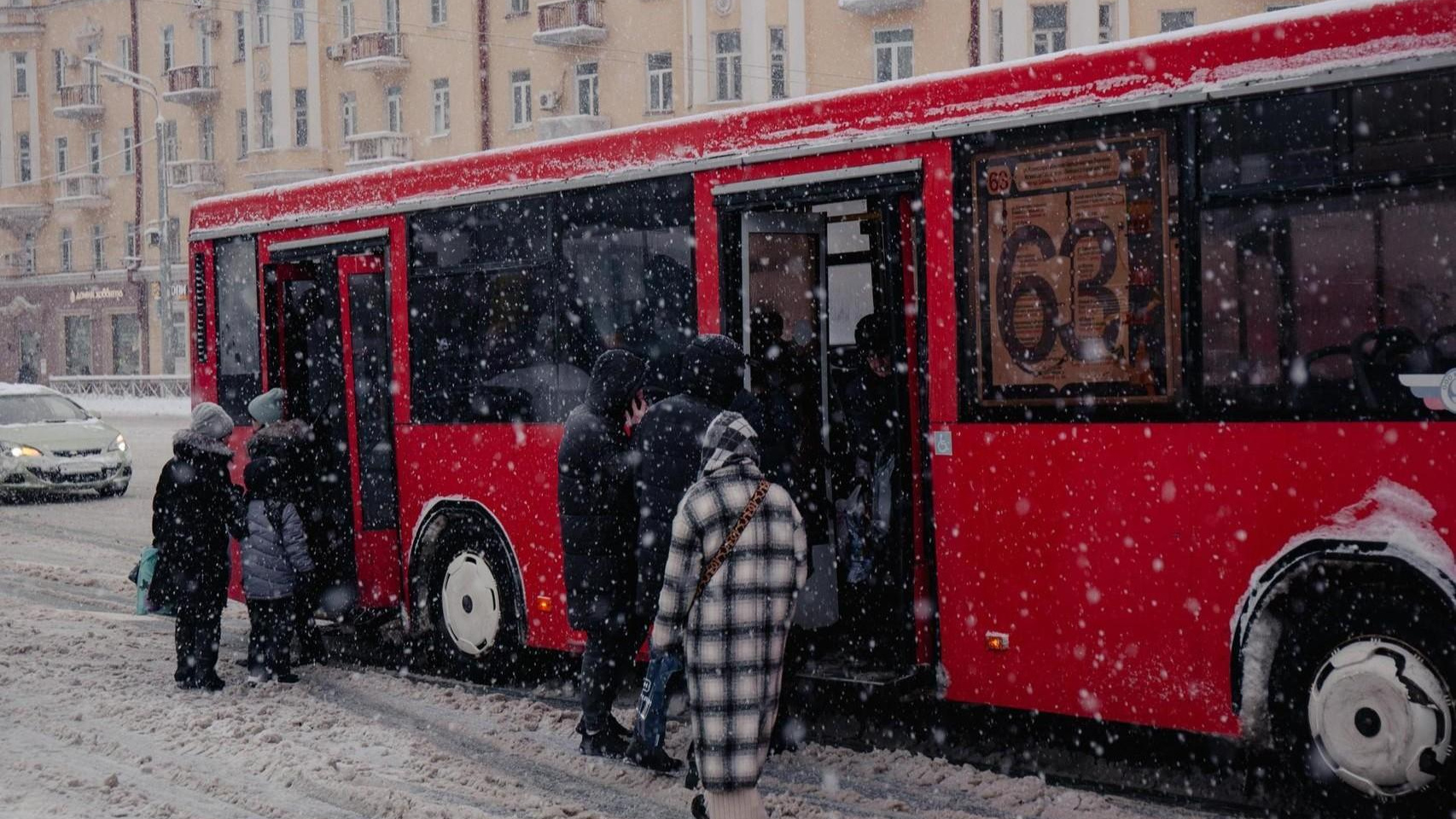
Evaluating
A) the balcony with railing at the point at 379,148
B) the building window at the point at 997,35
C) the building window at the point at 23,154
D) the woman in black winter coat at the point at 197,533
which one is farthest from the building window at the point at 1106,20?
the building window at the point at 23,154

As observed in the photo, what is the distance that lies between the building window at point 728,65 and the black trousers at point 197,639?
29595mm

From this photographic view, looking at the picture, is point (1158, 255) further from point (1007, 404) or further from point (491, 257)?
point (491, 257)

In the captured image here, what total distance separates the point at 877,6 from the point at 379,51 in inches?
690

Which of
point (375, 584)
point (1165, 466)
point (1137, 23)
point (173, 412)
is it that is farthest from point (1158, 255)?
point (173, 412)

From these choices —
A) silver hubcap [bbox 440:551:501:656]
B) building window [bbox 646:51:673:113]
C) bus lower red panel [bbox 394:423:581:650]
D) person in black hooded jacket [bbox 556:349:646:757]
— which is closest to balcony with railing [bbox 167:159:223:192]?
building window [bbox 646:51:673:113]

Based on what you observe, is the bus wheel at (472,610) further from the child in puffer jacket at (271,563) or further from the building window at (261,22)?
the building window at (261,22)

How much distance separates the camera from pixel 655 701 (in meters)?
6.39

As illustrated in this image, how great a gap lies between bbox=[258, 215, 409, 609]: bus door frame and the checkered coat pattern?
464cm

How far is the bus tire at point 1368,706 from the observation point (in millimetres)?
5320

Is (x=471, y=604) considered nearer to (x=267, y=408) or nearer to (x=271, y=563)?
(x=271, y=563)

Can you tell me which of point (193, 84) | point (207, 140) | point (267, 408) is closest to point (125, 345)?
point (207, 140)

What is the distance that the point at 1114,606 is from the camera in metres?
6.13

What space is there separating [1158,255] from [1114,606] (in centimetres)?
147

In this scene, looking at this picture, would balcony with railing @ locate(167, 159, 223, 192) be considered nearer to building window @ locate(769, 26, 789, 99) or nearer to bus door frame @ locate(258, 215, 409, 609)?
building window @ locate(769, 26, 789, 99)
